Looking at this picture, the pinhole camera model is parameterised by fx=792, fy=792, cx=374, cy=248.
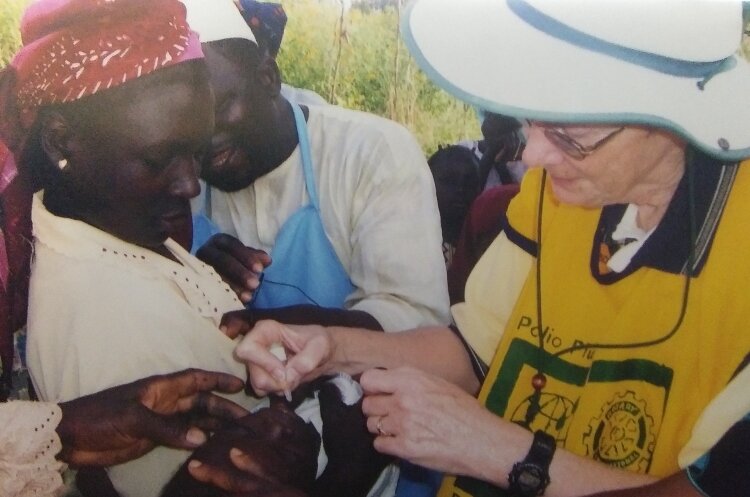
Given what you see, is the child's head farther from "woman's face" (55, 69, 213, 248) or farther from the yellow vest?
"woman's face" (55, 69, 213, 248)

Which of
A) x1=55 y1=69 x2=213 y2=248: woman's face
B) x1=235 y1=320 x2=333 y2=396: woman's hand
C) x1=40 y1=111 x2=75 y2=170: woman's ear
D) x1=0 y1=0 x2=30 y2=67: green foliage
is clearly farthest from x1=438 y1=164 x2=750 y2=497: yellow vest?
x1=0 y1=0 x2=30 y2=67: green foliage

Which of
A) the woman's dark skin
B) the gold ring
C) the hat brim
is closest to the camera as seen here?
the hat brim

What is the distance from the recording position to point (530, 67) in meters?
1.03

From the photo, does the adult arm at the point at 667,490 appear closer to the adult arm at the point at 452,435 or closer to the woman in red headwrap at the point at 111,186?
the adult arm at the point at 452,435

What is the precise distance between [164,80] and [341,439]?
0.60 meters

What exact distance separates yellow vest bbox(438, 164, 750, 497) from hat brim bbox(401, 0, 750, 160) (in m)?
0.10

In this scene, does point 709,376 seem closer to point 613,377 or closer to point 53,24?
point 613,377

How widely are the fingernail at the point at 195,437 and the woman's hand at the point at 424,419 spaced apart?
0.26 m

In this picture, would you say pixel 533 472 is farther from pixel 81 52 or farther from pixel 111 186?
pixel 81 52

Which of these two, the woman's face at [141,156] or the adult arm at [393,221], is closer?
the woman's face at [141,156]

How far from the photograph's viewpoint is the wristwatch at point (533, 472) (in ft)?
3.75

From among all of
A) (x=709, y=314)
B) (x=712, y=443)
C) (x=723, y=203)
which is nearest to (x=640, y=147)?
(x=723, y=203)

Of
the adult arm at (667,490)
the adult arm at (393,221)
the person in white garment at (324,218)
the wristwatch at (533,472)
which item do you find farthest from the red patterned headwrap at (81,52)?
the adult arm at (667,490)

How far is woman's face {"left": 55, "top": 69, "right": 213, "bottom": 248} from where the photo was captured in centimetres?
111
